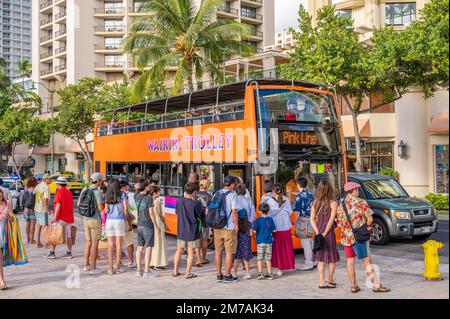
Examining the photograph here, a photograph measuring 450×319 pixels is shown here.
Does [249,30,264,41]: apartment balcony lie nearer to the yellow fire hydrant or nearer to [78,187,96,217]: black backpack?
[78,187,96,217]: black backpack

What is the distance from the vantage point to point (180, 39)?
78.9 ft

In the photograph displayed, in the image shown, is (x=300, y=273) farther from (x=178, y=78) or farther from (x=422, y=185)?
(x=422, y=185)

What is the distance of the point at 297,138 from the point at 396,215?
11.0 feet

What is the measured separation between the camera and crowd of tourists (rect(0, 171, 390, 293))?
7953mm

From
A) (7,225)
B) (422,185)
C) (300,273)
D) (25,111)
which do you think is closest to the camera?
(7,225)

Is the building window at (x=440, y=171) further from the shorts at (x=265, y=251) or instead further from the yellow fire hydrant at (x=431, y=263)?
the shorts at (x=265, y=251)

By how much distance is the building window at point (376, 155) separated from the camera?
29.9 metres

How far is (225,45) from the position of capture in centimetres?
2455

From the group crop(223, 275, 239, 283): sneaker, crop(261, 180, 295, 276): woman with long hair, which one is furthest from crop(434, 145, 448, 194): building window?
crop(223, 275, 239, 283): sneaker

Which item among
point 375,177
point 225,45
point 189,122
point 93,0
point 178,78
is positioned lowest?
point 375,177

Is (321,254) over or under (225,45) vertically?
under

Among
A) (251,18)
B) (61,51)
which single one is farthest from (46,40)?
(251,18)
